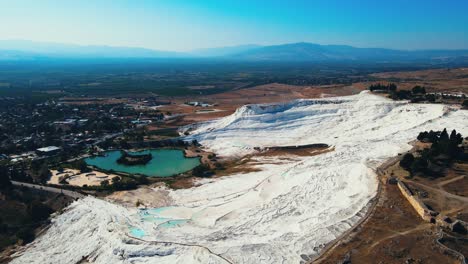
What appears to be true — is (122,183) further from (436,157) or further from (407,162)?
(436,157)

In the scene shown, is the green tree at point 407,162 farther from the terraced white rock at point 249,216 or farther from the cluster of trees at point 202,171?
the cluster of trees at point 202,171

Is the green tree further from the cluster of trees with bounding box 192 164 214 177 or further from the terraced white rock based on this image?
the cluster of trees with bounding box 192 164 214 177

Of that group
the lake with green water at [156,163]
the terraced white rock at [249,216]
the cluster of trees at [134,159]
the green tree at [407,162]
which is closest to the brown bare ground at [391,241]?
the terraced white rock at [249,216]

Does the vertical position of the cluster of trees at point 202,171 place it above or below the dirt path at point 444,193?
below

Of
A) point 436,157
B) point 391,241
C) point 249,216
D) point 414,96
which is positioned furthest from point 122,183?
point 414,96

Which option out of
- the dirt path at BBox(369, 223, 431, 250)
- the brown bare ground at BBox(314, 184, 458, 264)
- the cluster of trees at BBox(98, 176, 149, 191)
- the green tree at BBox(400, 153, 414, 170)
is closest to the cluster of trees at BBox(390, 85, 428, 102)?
the green tree at BBox(400, 153, 414, 170)

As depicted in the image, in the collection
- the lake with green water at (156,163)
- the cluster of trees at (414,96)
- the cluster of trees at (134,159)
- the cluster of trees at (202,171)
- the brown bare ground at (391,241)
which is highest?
the cluster of trees at (414,96)

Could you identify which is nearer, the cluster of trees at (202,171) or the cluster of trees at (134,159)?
the cluster of trees at (202,171)
